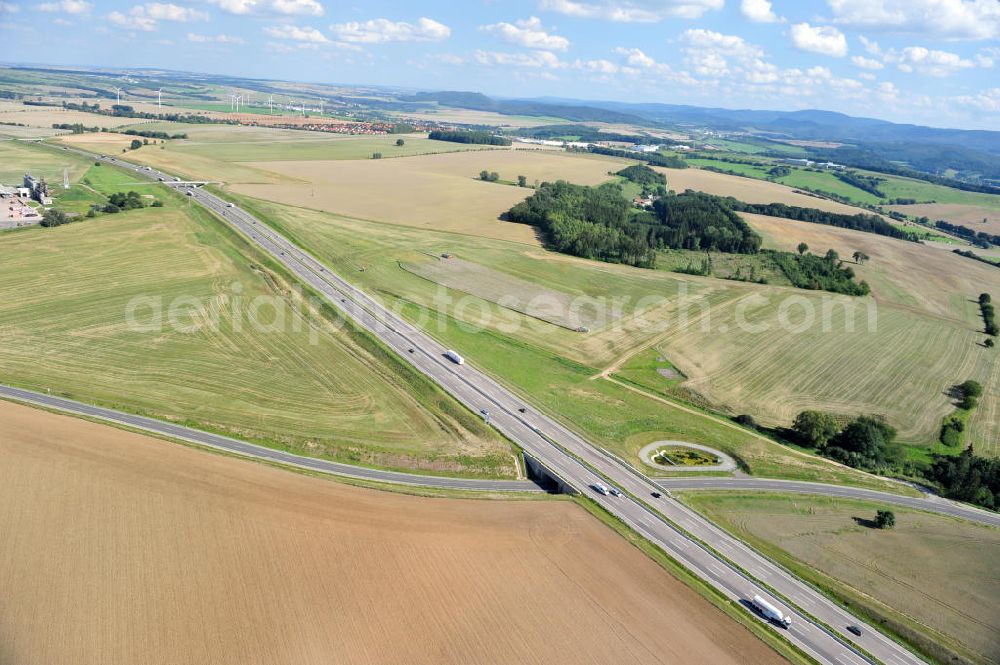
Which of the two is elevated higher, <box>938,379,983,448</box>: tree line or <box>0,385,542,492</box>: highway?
Result: <box>938,379,983,448</box>: tree line

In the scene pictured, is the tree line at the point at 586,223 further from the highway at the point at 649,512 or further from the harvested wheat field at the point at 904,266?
the highway at the point at 649,512

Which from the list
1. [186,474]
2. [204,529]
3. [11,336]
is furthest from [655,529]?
[11,336]

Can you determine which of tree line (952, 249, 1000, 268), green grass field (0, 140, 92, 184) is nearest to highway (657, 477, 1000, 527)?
tree line (952, 249, 1000, 268)

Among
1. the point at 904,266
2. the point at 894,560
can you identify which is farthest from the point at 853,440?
the point at 904,266

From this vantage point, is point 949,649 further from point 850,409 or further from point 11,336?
point 11,336

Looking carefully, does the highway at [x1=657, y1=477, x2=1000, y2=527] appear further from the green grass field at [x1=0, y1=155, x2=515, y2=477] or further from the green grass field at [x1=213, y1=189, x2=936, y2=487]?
the green grass field at [x1=0, y1=155, x2=515, y2=477]

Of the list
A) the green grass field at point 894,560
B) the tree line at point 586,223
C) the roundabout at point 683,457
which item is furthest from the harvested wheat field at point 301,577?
the tree line at point 586,223
